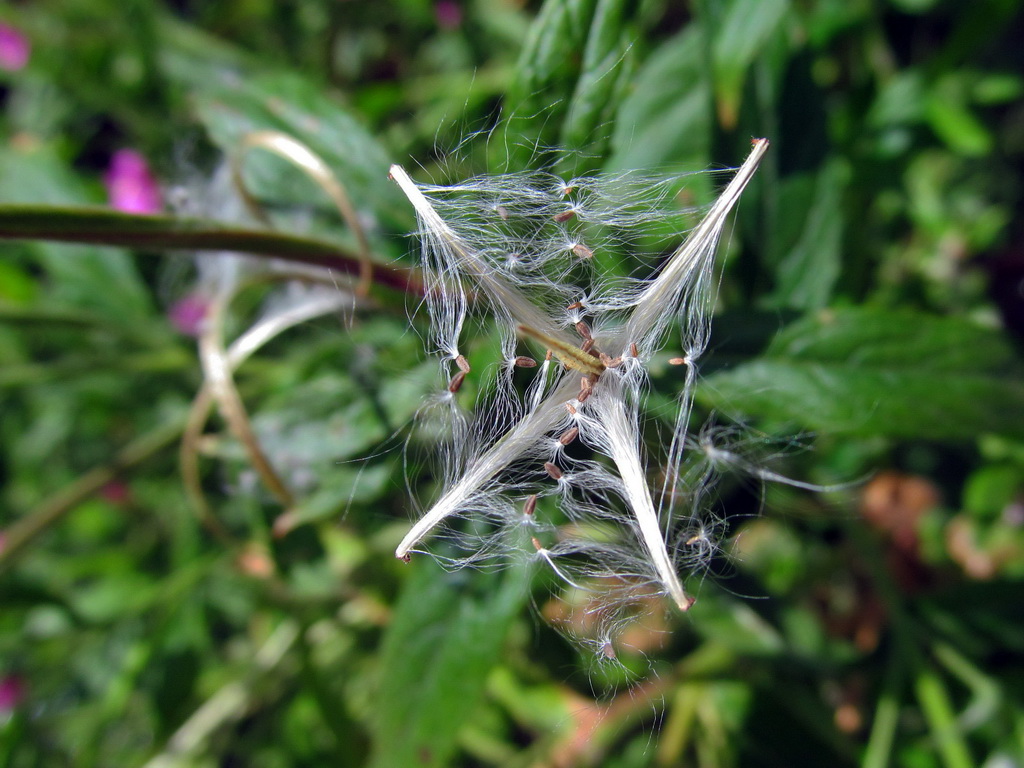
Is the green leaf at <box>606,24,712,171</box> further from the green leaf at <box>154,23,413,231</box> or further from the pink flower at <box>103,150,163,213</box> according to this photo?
the pink flower at <box>103,150,163,213</box>

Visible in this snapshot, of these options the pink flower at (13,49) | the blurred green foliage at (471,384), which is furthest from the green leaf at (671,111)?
the pink flower at (13,49)

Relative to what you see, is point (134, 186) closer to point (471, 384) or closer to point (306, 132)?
point (306, 132)

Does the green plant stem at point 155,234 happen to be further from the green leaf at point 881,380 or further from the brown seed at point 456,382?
the green leaf at point 881,380

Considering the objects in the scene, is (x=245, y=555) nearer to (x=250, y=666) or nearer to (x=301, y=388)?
(x=250, y=666)

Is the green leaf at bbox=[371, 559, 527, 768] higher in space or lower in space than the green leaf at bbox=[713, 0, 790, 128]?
lower

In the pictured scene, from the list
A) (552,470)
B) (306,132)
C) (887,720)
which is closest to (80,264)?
(306,132)

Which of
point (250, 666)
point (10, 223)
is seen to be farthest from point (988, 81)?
point (250, 666)

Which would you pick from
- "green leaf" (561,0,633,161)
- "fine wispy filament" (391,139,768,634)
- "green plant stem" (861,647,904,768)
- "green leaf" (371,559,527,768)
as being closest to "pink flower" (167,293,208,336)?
"green leaf" (371,559,527,768)
